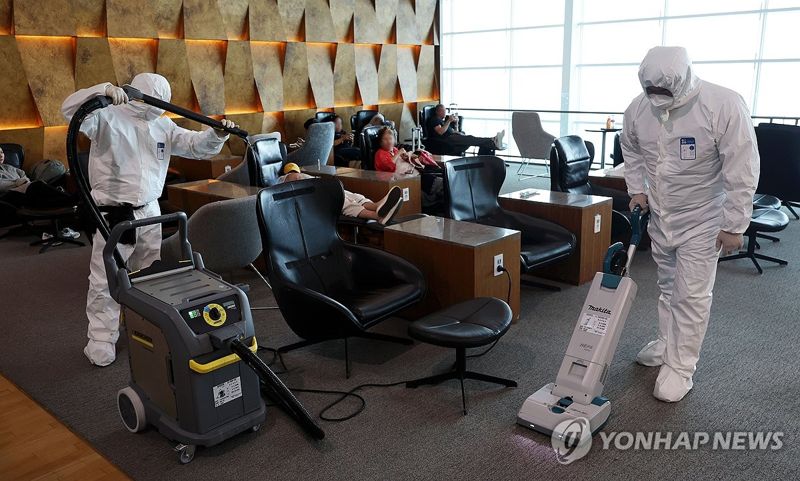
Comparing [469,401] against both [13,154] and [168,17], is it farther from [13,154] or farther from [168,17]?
[168,17]

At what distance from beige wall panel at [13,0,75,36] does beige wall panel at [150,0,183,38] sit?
1.03 metres

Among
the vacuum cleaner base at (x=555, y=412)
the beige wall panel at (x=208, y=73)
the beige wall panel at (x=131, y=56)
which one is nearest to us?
the vacuum cleaner base at (x=555, y=412)

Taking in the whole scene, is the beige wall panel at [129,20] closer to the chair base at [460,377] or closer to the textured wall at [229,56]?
the textured wall at [229,56]

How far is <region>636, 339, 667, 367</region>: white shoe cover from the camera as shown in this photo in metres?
3.40

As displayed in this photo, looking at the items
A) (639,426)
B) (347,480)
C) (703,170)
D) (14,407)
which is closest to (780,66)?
(703,170)

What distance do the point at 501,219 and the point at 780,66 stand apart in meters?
7.03

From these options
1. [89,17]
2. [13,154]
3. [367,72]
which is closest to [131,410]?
[13,154]

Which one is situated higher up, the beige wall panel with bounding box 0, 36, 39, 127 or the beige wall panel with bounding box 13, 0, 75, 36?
the beige wall panel with bounding box 13, 0, 75, 36

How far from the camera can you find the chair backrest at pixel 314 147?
291 inches

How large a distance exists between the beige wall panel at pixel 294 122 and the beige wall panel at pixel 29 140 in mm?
3408

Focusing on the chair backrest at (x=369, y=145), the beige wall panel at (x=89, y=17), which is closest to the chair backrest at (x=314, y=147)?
the chair backrest at (x=369, y=145)

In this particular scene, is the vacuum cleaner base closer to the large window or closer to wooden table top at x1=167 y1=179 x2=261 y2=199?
wooden table top at x1=167 y1=179 x2=261 y2=199

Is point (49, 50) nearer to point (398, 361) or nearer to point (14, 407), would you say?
point (14, 407)

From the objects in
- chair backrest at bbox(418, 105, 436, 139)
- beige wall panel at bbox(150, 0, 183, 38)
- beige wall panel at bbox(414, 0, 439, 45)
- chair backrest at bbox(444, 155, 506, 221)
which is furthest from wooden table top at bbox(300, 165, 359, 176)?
beige wall panel at bbox(414, 0, 439, 45)
